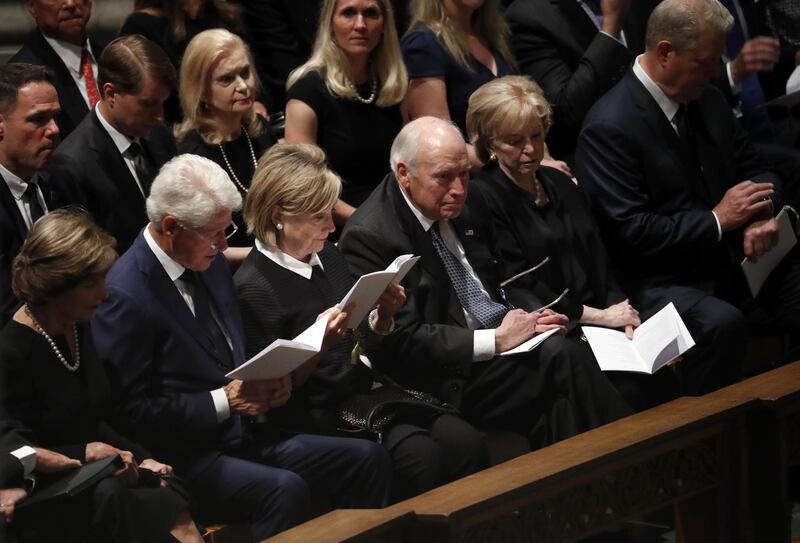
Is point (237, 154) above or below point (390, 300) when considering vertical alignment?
above

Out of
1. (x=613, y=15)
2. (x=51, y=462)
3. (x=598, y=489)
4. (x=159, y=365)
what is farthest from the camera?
(x=613, y=15)

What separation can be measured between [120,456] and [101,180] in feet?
3.79

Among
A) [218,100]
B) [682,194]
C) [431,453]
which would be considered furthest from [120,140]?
[682,194]

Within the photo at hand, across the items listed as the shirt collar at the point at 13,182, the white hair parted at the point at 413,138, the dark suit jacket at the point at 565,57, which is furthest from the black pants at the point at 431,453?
the dark suit jacket at the point at 565,57

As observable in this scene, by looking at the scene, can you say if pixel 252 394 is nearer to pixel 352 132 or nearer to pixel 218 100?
pixel 218 100

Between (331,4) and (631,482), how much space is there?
7.47 ft

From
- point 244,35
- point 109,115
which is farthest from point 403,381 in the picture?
point 244,35

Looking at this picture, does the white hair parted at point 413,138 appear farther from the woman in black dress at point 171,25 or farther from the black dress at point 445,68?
the woman in black dress at point 171,25

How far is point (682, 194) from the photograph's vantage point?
5582 millimetres

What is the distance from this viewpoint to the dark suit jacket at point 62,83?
4.92 metres

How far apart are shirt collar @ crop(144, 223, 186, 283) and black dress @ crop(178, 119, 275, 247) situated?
80cm

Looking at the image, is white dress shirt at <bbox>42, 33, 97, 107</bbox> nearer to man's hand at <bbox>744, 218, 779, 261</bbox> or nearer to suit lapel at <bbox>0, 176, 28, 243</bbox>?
suit lapel at <bbox>0, 176, 28, 243</bbox>

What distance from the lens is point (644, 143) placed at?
5508 mm

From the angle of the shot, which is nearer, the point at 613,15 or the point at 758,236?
the point at 758,236
